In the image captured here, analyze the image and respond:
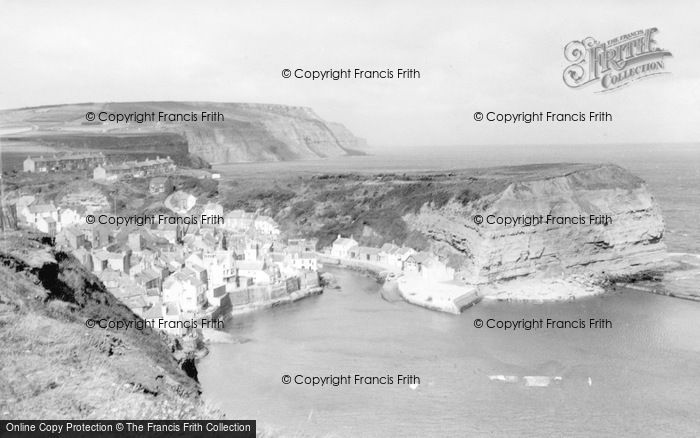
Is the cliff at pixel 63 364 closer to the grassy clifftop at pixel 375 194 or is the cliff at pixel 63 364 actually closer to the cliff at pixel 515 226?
the cliff at pixel 515 226

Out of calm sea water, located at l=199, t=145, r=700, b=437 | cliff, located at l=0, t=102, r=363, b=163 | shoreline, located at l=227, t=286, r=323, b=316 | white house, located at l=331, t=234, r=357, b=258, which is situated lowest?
calm sea water, located at l=199, t=145, r=700, b=437

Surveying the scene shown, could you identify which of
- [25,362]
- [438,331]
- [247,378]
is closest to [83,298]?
[25,362]

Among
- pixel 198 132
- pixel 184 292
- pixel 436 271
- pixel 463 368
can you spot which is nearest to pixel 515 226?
pixel 436 271

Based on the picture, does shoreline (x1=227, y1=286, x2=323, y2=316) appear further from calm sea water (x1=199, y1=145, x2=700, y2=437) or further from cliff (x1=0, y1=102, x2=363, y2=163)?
cliff (x1=0, y1=102, x2=363, y2=163)

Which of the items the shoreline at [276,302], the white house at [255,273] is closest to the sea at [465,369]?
the shoreline at [276,302]

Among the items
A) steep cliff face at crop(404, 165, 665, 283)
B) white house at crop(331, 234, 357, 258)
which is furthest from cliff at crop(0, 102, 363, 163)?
steep cliff face at crop(404, 165, 665, 283)

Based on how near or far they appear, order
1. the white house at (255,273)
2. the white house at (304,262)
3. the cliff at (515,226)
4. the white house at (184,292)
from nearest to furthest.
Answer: the white house at (184,292), the white house at (255,273), the cliff at (515,226), the white house at (304,262)
